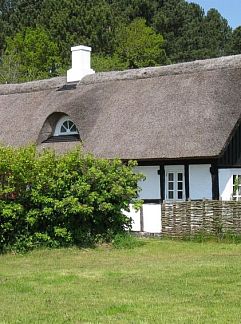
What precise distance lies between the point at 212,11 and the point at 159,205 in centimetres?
4488

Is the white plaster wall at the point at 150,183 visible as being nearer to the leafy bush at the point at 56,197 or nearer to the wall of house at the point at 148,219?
the wall of house at the point at 148,219

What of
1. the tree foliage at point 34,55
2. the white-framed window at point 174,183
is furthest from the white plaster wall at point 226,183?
the tree foliage at point 34,55

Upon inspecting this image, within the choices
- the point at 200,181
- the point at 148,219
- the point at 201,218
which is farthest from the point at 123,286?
the point at 148,219

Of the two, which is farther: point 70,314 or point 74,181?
point 74,181

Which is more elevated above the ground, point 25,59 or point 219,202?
point 25,59

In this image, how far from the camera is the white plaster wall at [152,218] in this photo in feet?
71.3

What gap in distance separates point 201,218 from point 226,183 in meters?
2.66

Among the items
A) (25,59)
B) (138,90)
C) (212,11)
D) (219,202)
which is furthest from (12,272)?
(212,11)

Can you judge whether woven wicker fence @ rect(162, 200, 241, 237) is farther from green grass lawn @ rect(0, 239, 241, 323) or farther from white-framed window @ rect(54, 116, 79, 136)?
white-framed window @ rect(54, 116, 79, 136)

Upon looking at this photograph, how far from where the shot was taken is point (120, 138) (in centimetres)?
2300

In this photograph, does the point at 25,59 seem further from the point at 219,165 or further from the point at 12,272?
the point at 12,272

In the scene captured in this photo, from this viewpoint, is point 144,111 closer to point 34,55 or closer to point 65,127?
point 65,127

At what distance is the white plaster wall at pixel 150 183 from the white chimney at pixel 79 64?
7.35m

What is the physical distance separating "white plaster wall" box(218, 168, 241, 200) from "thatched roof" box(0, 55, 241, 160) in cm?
110
